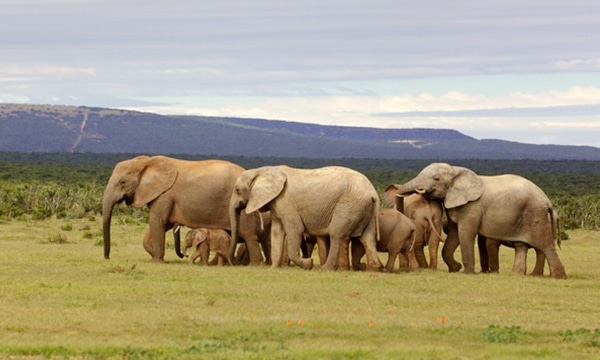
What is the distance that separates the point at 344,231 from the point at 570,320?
24.6 feet

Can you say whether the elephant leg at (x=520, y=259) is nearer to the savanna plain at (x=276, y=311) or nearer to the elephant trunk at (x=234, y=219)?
the savanna plain at (x=276, y=311)

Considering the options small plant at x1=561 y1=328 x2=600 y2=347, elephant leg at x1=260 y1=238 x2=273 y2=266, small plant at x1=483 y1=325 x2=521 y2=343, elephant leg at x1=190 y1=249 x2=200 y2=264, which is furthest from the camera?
elephant leg at x1=260 y1=238 x2=273 y2=266

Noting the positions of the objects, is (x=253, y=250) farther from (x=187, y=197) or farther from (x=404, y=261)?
(x=404, y=261)

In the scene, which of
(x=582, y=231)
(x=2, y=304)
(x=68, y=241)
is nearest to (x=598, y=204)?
(x=582, y=231)

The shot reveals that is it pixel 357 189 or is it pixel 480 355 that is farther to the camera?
pixel 357 189

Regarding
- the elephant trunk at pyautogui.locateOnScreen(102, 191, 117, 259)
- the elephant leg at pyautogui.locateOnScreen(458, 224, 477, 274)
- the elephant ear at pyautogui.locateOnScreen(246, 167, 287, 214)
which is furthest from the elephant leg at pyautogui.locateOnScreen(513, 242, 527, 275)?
the elephant trunk at pyautogui.locateOnScreen(102, 191, 117, 259)

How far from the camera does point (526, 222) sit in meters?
25.4

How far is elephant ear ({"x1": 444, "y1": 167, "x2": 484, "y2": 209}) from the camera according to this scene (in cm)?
2564

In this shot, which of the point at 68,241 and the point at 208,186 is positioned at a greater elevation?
the point at 208,186

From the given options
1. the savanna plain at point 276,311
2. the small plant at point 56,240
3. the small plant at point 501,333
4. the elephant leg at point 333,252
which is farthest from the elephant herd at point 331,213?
the small plant at point 501,333

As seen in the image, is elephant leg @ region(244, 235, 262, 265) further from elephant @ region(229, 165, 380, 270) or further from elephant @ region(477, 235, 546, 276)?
elephant @ region(477, 235, 546, 276)

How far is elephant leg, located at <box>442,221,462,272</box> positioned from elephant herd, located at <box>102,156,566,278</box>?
20 millimetres

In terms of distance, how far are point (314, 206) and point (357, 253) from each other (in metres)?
1.58

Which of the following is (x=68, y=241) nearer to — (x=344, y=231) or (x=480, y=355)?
(x=344, y=231)
